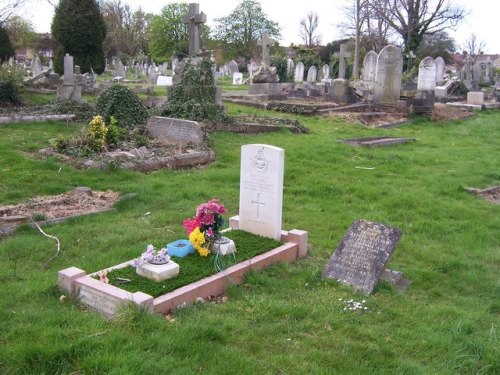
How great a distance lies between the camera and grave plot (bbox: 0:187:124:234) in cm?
641

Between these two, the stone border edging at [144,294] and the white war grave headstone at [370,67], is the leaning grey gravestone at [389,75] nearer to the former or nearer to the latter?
the white war grave headstone at [370,67]

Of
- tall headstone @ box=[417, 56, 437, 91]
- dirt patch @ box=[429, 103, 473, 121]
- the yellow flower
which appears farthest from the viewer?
tall headstone @ box=[417, 56, 437, 91]

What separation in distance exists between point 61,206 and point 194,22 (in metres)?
9.92

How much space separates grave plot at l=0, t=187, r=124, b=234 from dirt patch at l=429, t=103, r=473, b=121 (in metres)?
15.1

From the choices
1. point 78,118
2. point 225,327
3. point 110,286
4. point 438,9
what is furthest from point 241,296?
point 438,9

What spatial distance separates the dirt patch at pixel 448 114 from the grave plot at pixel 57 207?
15098 millimetres

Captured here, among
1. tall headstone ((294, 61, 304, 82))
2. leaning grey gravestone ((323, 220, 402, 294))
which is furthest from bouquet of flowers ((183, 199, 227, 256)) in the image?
tall headstone ((294, 61, 304, 82))

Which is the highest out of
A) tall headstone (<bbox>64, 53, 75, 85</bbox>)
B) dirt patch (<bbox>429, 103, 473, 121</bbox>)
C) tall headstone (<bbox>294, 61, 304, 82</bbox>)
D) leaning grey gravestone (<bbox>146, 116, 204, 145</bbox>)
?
tall headstone (<bbox>294, 61, 304, 82</bbox>)

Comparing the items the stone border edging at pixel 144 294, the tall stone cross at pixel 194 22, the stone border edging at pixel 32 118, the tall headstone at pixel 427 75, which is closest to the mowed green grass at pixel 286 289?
the stone border edging at pixel 144 294

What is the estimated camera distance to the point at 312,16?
74250mm

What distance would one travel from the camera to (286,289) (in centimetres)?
484

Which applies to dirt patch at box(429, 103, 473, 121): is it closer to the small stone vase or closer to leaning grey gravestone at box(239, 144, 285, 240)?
leaning grey gravestone at box(239, 144, 285, 240)

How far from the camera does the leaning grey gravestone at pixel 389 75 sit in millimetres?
19812

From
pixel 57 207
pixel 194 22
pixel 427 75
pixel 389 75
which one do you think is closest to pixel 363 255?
pixel 57 207
